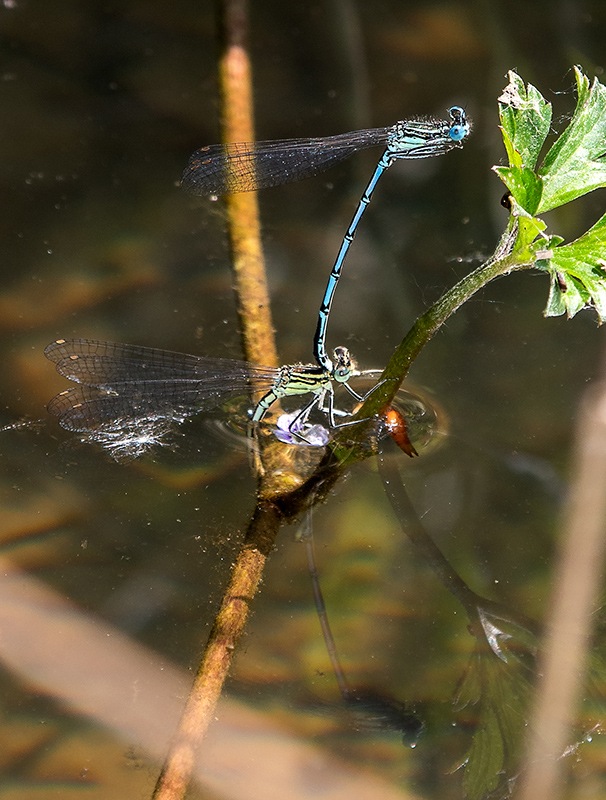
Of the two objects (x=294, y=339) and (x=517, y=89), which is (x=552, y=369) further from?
(x=517, y=89)

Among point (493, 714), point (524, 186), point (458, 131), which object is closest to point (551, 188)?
point (524, 186)

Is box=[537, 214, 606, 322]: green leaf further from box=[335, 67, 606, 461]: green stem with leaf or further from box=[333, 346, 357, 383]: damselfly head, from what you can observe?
box=[333, 346, 357, 383]: damselfly head

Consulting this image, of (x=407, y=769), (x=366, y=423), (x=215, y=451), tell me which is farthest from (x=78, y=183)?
(x=407, y=769)

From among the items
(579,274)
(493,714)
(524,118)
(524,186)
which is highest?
(524,118)

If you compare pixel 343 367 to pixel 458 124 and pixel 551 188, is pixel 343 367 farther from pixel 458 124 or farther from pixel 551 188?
pixel 551 188

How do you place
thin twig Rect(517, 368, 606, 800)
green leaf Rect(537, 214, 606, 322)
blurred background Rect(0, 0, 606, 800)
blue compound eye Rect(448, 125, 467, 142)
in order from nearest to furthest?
green leaf Rect(537, 214, 606, 322)
thin twig Rect(517, 368, 606, 800)
blurred background Rect(0, 0, 606, 800)
blue compound eye Rect(448, 125, 467, 142)

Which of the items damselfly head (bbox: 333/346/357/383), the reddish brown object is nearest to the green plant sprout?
the reddish brown object
